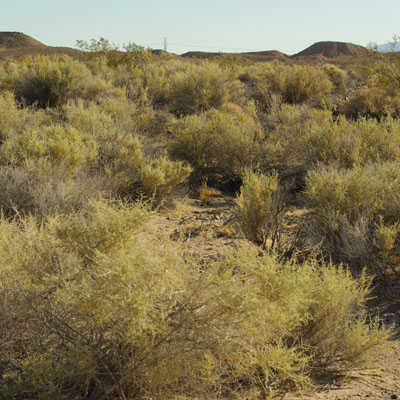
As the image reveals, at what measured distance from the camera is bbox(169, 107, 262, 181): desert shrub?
9.27m

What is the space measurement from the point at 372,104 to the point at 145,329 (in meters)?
12.5

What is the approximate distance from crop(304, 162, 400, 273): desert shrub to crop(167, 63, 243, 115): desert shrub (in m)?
7.80

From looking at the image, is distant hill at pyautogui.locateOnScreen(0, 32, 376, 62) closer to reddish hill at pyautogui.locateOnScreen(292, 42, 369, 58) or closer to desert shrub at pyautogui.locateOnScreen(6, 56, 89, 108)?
reddish hill at pyautogui.locateOnScreen(292, 42, 369, 58)

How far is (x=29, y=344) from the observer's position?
11.0 ft

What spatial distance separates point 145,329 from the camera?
2.86 meters

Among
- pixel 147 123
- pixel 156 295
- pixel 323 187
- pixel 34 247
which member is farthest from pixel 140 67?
pixel 156 295

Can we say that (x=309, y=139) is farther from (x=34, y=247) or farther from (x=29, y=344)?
(x=29, y=344)

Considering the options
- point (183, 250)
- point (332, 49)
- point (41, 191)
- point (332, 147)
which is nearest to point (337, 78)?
point (332, 147)

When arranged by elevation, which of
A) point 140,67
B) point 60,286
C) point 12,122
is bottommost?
point 60,286

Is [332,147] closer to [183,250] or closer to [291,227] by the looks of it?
[291,227]

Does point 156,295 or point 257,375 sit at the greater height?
point 156,295

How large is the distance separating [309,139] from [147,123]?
435 cm

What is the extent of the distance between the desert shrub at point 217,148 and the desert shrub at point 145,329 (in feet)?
18.3

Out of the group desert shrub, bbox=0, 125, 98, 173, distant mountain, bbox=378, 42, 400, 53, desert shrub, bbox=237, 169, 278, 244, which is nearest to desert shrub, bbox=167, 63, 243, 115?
distant mountain, bbox=378, 42, 400, 53
